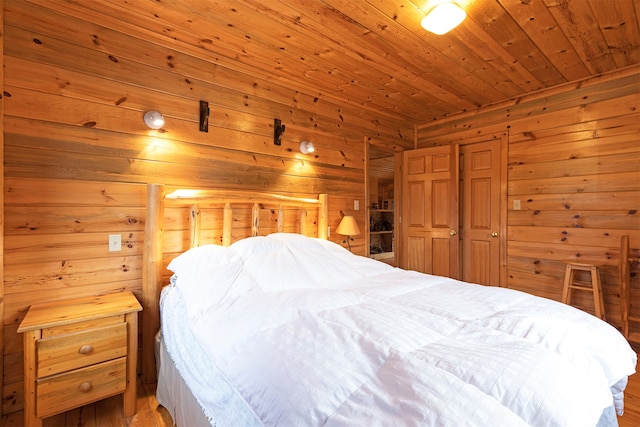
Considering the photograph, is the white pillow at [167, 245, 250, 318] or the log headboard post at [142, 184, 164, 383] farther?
the log headboard post at [142, 184, 164, 383]

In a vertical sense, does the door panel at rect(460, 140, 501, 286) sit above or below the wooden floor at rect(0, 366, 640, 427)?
above

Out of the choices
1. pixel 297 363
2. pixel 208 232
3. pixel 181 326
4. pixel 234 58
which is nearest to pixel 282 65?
pixel 234 58

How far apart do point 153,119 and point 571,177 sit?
12.0 feet

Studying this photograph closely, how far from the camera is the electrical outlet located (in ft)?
6.54

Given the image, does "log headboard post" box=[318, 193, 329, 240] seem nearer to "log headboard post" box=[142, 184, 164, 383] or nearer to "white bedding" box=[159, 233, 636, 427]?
"white bedding" box=[159, 233, 636, 427]

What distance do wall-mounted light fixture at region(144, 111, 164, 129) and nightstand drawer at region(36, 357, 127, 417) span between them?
1.46 m

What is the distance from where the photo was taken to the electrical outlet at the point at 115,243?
6.54 feet

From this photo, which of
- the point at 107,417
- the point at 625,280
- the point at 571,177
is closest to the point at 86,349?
the point at 107,417

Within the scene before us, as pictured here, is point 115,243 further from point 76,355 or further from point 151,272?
point 76,355

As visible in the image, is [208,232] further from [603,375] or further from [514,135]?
[514,135]

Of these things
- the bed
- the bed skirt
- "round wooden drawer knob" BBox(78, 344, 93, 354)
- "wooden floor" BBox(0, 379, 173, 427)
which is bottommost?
"wooden floor" BBox(0, 379, 173, 427)

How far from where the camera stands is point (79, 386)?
1572 mm

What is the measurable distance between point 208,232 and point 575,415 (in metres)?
2.22

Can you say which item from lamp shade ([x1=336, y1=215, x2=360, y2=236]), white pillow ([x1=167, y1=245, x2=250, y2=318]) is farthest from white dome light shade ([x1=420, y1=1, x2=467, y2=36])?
white pillow ([x1=167, y1=245, x2=250, y2=318])
